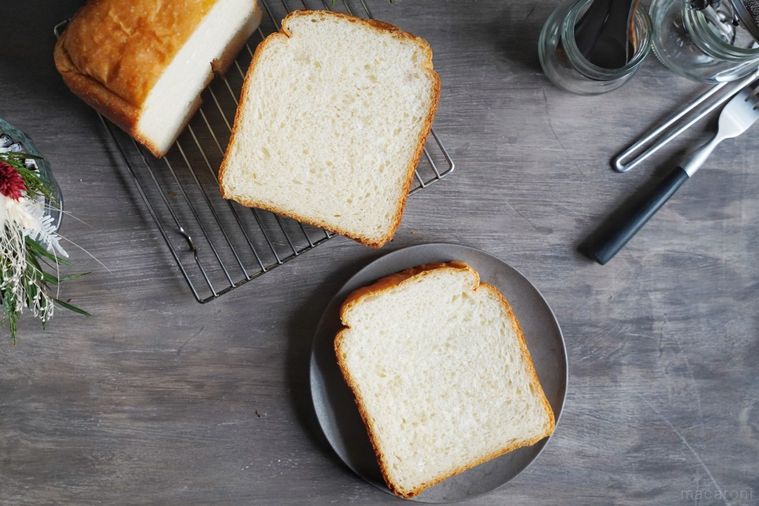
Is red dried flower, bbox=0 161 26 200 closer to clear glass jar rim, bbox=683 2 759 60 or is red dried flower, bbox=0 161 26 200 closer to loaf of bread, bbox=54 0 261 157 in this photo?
loaf of bread, bbox=54 0 261 157

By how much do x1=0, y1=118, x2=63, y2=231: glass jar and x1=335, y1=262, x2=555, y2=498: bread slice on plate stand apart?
912mm

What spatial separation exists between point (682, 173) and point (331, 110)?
1088mm

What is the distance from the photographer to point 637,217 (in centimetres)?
198

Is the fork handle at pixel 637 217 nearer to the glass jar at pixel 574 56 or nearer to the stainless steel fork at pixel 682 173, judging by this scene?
the stainless steel fork at pixel 682 173

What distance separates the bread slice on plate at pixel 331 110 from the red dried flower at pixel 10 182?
1.81 ft

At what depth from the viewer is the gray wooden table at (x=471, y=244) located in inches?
77.9

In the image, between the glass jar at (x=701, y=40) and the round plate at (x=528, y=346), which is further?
the round plate at (x=528, y=346)

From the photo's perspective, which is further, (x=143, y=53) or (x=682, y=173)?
(x=682, y=173)

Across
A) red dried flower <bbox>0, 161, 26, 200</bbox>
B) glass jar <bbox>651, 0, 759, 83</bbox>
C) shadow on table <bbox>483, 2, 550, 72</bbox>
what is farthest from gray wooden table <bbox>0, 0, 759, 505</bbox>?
red dried flower <bbox>0, 161, 26, 200</bbox>

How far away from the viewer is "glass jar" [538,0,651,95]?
1802mm

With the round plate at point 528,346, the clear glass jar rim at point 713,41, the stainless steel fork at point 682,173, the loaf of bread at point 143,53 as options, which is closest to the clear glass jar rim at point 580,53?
the clear glass jar rim at point 713,41

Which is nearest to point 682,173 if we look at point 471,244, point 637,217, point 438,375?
point 637,217

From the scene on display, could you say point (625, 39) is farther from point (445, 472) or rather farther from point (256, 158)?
point (445, 472)

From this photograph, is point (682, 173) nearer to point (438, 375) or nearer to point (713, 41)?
point (713, 41)
